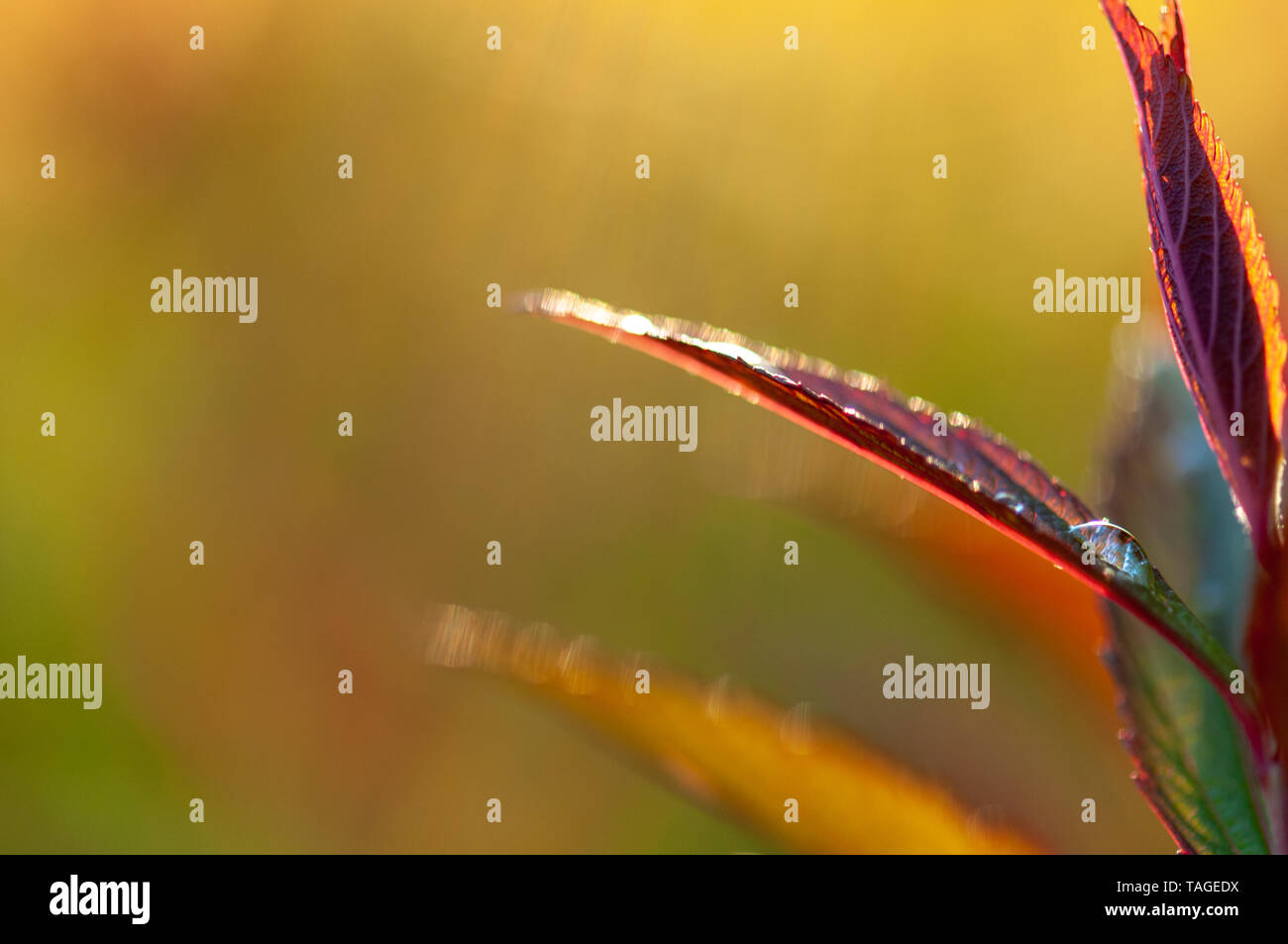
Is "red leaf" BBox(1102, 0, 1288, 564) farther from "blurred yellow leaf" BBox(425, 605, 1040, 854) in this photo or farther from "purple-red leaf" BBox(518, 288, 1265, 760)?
"blurred yellow leaf" BBox(425, 605, 1040, 854)

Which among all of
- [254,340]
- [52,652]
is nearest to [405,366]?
[254,340]

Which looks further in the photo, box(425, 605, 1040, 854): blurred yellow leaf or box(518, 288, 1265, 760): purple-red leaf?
box(425, 605, 1040, 854): blurred yellow leaf

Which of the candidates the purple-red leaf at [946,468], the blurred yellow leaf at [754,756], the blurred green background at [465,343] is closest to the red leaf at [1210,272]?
the purple-red leaf at [946,468]

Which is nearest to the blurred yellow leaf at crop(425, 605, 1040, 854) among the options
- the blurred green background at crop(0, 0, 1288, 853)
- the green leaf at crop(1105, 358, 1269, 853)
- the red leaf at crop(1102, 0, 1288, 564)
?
the green leaf at crop(1105, 358, 1269, 853)

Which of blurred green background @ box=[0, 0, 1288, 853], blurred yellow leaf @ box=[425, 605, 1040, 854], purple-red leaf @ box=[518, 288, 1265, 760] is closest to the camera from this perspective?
purple-red leaf @ box=[518, 288, 1265, 760]

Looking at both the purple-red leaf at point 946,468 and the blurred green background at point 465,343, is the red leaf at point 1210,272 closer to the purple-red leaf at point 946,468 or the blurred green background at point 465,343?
the purple-red leaf at point 946,468

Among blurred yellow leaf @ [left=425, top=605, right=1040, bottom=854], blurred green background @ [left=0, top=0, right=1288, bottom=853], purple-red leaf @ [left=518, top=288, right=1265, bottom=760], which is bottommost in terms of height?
blurred yellow leaf @ [left=425, top=605, right=1040, bottom=854]

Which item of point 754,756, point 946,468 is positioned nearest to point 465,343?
point 754,756
